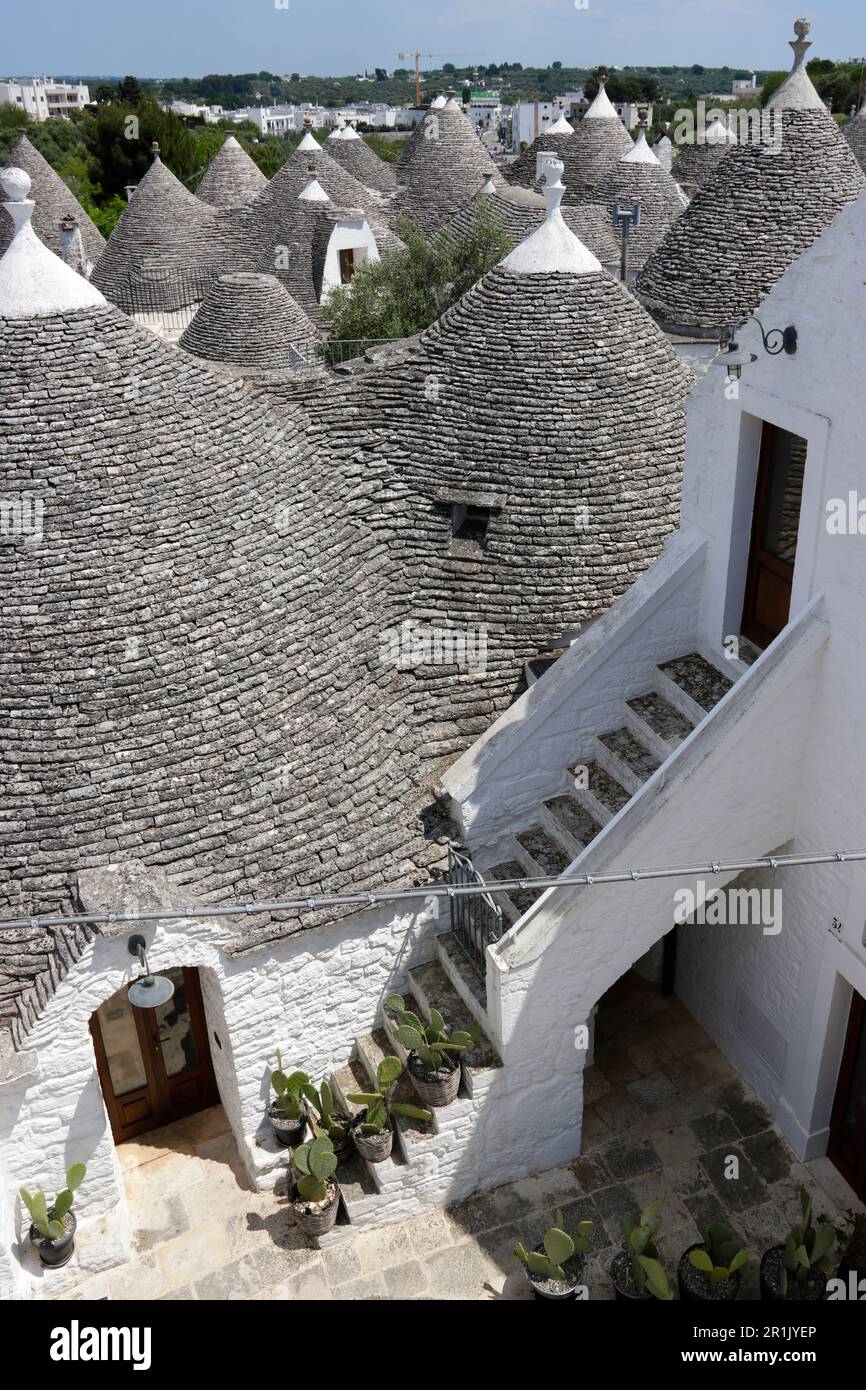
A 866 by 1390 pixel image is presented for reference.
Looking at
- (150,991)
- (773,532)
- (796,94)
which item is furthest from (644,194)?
(150,991)

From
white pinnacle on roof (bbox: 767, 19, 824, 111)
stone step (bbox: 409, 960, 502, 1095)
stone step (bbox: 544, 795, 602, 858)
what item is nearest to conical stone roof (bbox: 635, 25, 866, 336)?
white pinnacle on roof (bbox: 767, 19, 824, 111)

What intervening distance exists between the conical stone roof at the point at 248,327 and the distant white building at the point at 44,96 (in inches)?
3843

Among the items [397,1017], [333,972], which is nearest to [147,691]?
[333,972]

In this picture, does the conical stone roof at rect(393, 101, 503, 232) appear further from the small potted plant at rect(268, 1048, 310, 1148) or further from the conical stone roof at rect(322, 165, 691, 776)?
the small potted plant at rect(268, 1048, 310, 1148)

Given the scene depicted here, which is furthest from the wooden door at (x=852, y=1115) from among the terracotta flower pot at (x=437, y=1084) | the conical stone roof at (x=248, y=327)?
the conical stone roof at (x=248, y=327)

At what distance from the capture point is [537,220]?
23344mm

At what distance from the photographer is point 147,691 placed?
8.86 m

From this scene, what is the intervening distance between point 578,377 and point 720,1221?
7.92 m

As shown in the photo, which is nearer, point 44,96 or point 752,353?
point 752,353
